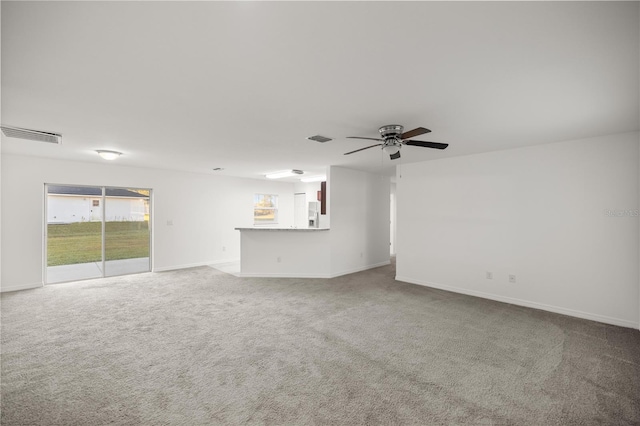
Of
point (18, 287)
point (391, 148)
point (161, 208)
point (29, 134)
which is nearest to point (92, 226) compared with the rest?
point (161, 208)

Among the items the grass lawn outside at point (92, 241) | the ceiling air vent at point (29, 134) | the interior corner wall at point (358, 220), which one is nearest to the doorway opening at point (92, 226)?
the grass lawn outside at point (92, 241)

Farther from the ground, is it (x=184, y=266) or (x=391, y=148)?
(x=391, y=148)

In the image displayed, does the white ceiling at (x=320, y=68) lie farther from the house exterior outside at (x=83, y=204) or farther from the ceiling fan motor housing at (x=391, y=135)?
the house exterior outside at (x=83, y=204)

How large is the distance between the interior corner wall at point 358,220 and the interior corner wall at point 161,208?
135 inches

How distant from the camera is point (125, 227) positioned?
6.97 metres

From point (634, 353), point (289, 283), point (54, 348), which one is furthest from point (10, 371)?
point (634, 353)

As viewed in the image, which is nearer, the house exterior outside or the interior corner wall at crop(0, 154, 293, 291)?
the interior corner wall at crop(0, 154, 293, 291)

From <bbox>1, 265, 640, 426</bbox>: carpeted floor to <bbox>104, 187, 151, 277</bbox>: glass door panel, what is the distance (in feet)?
6.55

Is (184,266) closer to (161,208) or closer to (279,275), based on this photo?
(161,208)

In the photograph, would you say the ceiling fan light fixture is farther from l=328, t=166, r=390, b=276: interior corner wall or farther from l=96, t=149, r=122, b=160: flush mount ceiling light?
l=96, t=149, r=122, b=160: flush mount ceiling light

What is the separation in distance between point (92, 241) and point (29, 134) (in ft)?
12.2

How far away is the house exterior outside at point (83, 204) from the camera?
18.7 ft

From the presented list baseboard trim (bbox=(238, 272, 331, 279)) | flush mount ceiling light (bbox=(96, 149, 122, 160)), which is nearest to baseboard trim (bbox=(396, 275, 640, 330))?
baseboard trim (bbox=(238, 272, 331, 279))

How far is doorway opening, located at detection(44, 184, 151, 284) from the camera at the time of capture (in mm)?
5746
